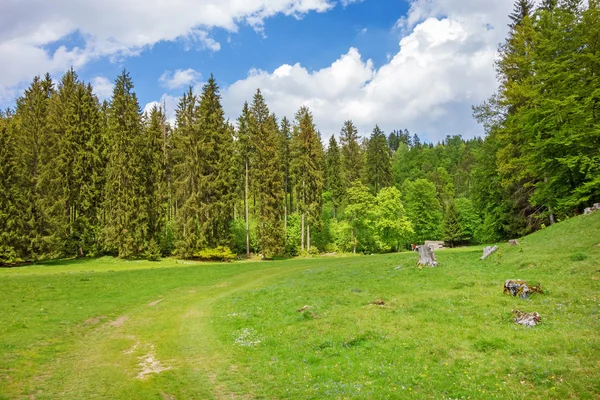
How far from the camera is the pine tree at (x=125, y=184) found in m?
49.6

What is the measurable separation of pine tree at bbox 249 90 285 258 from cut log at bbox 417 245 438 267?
101 feet

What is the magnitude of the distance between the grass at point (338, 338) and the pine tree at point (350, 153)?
47.1 metres

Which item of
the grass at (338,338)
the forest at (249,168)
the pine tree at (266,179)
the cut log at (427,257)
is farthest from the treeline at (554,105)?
the pine tree at (266,179)

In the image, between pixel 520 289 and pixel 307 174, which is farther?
pixel 307 174

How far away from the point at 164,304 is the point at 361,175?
2207 inches

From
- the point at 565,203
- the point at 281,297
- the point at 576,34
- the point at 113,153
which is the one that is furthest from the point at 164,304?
the point at 576,34

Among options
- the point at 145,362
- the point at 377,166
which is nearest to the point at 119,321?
the point at 145,362

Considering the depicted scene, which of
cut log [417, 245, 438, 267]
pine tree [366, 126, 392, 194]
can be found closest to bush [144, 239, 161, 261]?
cut log [417, 245, 438, 267]

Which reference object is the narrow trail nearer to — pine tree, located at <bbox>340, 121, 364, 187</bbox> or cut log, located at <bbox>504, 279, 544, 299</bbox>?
cut log, located at <bbox>504, 279, 544, 299</bbox>

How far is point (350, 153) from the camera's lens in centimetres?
7212

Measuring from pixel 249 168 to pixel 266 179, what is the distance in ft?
21.7

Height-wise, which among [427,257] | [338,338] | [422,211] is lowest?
[338,338]

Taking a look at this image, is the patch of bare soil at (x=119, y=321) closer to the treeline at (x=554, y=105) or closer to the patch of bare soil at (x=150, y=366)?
the patch of bare soil at (x=150, y=366)

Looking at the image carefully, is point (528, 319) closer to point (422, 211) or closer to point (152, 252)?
point (152, 252)
